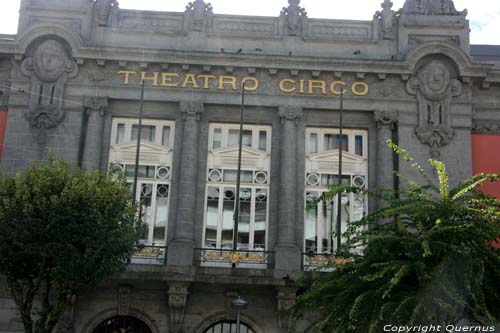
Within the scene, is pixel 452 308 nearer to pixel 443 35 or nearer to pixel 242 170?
pixel 242 170

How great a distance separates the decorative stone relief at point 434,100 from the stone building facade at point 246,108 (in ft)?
0.14

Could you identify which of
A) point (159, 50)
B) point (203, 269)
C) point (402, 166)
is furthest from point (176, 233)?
point (402, 166)

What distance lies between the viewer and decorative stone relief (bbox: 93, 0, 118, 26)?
2773 cm

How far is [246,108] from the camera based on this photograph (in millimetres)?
27016

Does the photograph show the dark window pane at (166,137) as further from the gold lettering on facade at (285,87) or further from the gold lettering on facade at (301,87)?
the gold lettering on facade at (301,87)

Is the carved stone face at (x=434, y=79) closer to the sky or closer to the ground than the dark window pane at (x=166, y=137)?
closer to the sky

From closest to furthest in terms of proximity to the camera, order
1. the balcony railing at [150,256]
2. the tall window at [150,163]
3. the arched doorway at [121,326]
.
→ the arched doorway at [121,326]
the balcony railing at [150,256]
the tall window at [150,163]

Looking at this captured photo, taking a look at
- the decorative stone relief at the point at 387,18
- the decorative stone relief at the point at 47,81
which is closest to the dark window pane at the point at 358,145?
the decorative stone relief at the point at 387,18

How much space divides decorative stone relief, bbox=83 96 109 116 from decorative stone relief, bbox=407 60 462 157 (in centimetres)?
1118

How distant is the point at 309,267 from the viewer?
82.0ft

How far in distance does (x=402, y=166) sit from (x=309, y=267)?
493 cm

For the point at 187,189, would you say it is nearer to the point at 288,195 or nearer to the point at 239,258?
the point at 239,258

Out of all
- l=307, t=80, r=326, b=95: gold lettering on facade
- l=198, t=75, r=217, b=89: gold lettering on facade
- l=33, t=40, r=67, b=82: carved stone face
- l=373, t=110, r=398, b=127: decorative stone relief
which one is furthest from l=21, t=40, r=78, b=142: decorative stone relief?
l=373, t=110, r=398, b=127: decorative stone relief

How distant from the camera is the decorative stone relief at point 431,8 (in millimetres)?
27922
